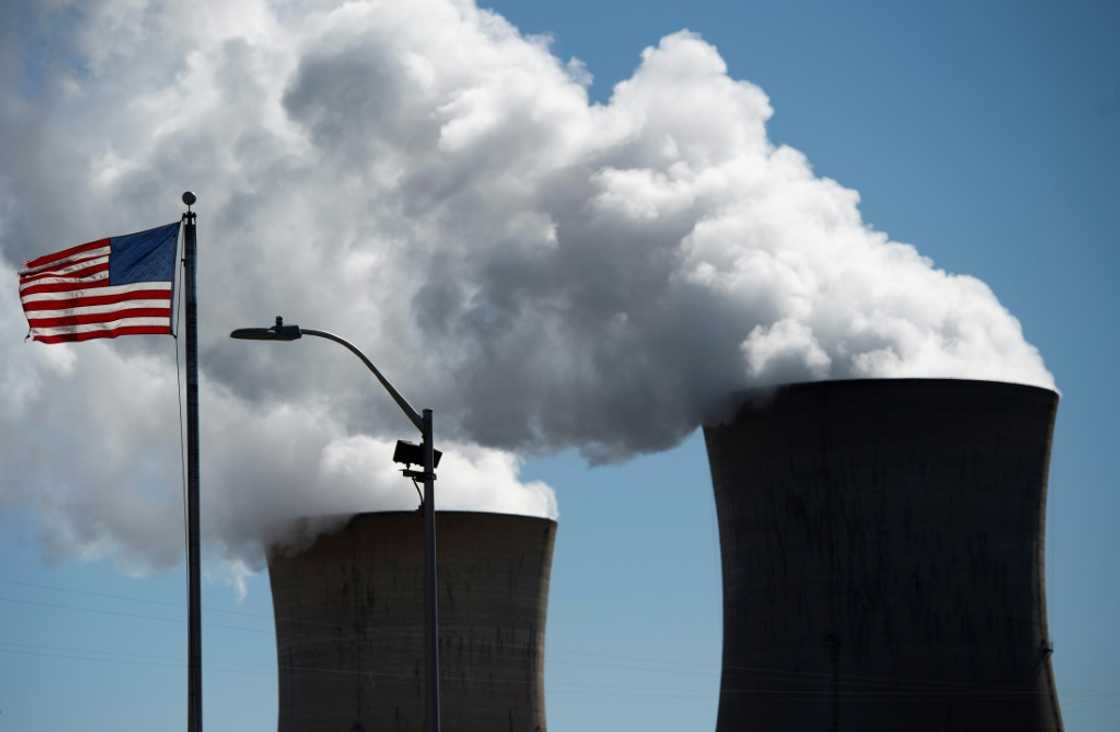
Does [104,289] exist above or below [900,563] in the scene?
above

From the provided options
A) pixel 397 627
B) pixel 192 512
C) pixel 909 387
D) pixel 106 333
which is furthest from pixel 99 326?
pixel 397 627

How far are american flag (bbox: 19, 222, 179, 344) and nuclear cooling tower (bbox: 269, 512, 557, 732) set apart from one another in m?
16.9

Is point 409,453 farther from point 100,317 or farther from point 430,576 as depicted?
point 100,317

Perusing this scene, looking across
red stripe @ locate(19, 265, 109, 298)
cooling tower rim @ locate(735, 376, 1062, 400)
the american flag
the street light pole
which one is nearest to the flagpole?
the american flag

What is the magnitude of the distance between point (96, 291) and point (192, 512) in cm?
243

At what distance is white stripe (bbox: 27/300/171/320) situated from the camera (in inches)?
621

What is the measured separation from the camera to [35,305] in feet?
52.1

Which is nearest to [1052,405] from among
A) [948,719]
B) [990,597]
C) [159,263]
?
[990,597]

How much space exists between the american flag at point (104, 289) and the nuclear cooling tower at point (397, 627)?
1690cm

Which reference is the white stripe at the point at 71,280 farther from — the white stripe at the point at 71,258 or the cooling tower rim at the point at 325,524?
the cooling tower rim at the point at 325,524

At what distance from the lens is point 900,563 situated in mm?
25250

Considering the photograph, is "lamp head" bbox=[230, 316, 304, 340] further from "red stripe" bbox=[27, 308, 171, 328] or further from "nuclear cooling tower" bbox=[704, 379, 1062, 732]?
"nuclear cooling tower" bbox=[704, 379, 1062, 732]

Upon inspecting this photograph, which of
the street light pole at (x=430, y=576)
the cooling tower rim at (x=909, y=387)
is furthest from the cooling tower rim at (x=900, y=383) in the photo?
the street light pole at (x=430, y=576)

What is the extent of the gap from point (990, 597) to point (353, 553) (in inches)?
505
